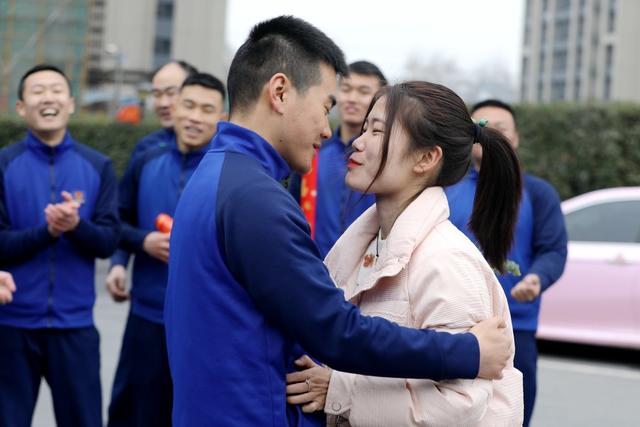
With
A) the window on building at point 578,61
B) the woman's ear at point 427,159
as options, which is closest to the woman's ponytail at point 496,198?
the woman's ear at point 427,159

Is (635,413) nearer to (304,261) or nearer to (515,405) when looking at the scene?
(515,405)

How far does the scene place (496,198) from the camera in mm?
2752

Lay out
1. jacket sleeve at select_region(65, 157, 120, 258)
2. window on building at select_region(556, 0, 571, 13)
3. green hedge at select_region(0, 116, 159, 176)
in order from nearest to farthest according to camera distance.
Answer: jacket sleeve at select_region(65, 157, 120, 258), green hedge at select_region(0, 116, 159, 176), window on building at select_region(556, 0, 571, 13)

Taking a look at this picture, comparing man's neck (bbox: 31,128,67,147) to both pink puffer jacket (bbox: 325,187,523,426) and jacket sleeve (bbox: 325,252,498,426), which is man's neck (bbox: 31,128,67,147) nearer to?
pink puffer jacket (bbox: 325,187,523,426)

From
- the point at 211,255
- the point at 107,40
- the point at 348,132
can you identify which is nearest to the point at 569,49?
the point at 107,40

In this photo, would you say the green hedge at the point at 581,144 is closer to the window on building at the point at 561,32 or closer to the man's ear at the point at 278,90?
the man's ear at the point at 278,90

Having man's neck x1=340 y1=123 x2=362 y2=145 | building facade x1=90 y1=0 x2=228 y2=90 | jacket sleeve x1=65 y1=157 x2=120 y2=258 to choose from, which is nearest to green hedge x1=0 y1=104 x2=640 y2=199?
man's neck x1=340 y1=123 x2=362 y2=145

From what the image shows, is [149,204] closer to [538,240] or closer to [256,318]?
[538,240]

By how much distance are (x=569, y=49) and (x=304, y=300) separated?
116048 millimetres

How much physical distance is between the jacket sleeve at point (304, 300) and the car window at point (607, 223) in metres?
7.03

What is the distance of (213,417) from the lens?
2.16 meters

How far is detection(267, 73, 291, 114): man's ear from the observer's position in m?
2.31

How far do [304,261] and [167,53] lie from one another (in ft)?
247

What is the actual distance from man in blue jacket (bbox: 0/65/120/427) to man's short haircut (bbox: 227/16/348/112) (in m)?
2.07
